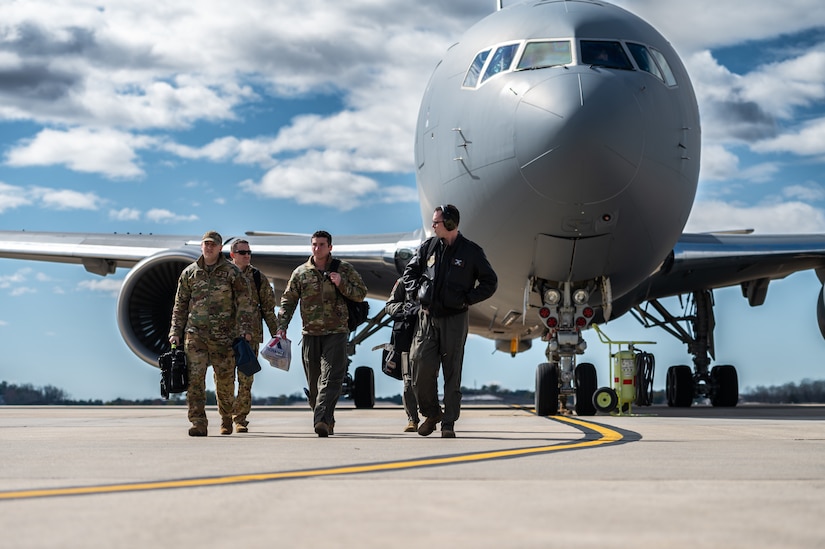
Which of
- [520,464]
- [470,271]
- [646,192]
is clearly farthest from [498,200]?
[520,464]

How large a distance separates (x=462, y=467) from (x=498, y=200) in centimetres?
638

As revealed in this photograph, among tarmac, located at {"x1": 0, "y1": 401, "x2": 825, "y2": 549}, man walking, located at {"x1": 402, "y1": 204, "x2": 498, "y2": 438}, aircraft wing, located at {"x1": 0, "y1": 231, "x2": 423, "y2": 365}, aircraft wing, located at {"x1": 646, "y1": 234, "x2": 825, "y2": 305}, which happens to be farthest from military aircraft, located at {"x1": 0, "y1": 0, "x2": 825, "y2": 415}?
tarmac, located at {"x1": 0, "y1": 401, "x2": 825, "y2": 549}

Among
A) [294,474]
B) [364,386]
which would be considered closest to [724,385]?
[364,386]

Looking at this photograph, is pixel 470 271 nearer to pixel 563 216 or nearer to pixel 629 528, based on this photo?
pixel 563 216

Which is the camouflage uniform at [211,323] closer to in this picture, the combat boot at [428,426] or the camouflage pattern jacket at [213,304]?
the camouflage pattern jacket at [213,304]

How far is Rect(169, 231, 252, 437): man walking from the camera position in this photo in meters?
8.82

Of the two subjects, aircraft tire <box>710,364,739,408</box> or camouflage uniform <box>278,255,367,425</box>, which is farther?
aircraft tire <box>710,364,739,408</box>

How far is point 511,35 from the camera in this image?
11.9m

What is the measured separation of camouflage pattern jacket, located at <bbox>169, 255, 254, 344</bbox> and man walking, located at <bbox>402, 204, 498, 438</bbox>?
1.63 m

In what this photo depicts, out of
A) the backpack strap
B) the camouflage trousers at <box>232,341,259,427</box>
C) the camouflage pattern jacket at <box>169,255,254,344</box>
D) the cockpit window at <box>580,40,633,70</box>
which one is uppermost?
the cockpit window at <box>580,40,633,70</box>

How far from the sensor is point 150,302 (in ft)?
49.8

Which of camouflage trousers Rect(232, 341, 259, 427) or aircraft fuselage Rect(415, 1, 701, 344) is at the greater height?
aircraft fuselage Rect(415, 1, 701, 344)

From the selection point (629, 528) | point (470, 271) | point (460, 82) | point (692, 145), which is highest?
point (460, 82)

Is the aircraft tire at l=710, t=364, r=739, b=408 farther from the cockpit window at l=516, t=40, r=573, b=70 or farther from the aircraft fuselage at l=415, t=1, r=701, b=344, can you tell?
the cockpit window at l=516, t=40, r=573, b=70
